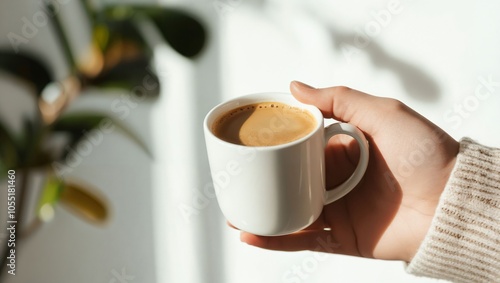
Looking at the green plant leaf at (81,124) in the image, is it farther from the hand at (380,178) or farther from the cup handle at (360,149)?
the cup handle at (360,149)

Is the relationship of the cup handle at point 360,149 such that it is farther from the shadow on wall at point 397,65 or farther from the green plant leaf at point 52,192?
the green plant leaf at point 52,192

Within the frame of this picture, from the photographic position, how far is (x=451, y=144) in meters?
0.74

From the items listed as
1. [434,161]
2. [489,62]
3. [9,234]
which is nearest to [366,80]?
[489,62]

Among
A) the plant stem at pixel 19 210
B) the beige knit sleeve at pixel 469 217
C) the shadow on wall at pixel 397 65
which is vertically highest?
the shadow on wall at pixel 397 65

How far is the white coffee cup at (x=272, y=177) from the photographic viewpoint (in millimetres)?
618

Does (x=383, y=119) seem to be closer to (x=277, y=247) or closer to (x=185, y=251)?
(x=277, y=247)

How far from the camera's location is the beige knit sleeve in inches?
27.8

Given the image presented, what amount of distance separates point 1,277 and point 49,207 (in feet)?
0.96

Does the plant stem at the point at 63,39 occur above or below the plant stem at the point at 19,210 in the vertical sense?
above

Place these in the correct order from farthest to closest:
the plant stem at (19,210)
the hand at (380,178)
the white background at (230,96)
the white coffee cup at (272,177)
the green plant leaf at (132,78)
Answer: the plant stem at (19,210) < the green plant leaf at (132,78) < the white background at (230,96) < the hand at (380,178) < the white coffee cup at (272,177)

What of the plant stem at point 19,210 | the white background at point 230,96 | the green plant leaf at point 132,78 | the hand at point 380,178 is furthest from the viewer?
the plant stem at point 19,210

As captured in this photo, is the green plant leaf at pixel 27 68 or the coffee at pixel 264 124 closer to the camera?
the coffee at pixel 264 124

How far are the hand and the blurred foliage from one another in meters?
0.38

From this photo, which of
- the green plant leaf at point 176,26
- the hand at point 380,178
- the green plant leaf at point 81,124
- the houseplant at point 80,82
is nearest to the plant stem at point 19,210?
the houseplant at point 80,82
